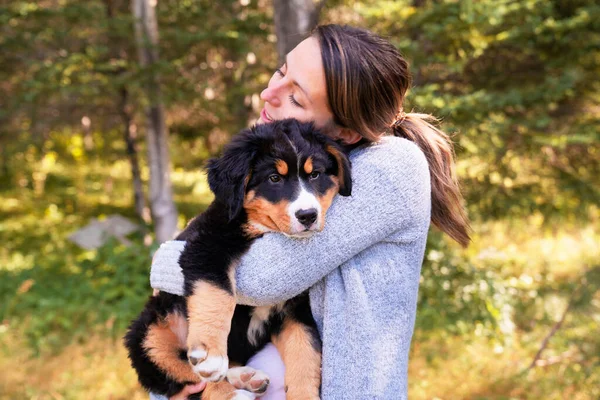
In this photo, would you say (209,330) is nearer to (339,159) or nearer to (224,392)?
(224,392)

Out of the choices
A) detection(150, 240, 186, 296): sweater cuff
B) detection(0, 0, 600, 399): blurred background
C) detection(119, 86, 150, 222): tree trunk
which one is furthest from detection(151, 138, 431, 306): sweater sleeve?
detection(119, 86, 150, 222): tree trunk

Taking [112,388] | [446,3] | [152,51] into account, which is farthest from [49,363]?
[446,3]

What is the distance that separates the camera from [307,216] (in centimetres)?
195

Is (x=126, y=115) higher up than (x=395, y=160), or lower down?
lower down

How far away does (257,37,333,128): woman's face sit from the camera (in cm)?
228

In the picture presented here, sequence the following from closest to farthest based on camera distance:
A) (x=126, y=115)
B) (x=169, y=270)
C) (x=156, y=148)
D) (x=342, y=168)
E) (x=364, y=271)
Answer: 1. (x=364, y=271)
2. (x=342, y=168)
3. (x=169, y=270)
4. (x=156, y=148)
5. (x=126, y=115)

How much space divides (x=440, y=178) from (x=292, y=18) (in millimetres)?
3491

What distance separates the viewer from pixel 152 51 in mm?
7328

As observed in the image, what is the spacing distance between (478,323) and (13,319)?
5246mm

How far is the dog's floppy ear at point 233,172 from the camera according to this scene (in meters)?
2.12

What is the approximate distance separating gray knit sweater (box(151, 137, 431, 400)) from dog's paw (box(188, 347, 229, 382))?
9.0 inches

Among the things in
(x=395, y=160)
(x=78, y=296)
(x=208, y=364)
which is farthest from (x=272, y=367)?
(x=78, y=296)

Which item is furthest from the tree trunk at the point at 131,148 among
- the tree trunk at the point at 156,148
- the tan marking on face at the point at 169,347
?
the tan marking on face at the point at 169,347

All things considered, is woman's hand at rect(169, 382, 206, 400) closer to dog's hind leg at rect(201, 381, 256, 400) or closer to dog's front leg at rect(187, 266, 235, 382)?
dog's hind leg at rect(201, 381, 256, 400)
